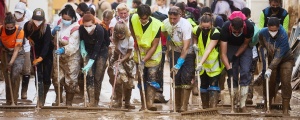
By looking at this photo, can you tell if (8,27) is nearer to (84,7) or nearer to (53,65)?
(53,65)

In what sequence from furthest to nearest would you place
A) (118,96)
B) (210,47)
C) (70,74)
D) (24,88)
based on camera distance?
1. (24,88)
2. (118,96)
3. (70,74)
4. (210,47)

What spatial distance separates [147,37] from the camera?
16938 mm

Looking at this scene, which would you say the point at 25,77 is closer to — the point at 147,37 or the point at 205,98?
the point at 147,37

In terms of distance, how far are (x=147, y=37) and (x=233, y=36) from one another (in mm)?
1430

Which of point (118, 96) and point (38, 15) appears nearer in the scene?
point (38, 15)

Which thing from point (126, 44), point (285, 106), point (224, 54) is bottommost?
point (285, 106)

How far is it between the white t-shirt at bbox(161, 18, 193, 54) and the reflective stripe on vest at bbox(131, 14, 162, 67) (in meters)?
0.22

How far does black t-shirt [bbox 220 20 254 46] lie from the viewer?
1673cm

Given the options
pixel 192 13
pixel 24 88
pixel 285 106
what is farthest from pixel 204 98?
pixel 24 88

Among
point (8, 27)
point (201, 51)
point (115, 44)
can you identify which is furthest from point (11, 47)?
point (201, 51)

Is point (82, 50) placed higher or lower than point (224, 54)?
higher

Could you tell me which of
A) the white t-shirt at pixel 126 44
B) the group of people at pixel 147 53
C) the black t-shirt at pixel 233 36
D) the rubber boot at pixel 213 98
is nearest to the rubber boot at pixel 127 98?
the group of people at pixel 147 53

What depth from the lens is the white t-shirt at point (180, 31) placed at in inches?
668

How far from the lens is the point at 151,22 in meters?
16.9
